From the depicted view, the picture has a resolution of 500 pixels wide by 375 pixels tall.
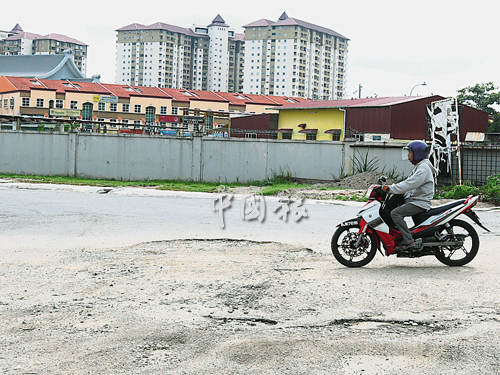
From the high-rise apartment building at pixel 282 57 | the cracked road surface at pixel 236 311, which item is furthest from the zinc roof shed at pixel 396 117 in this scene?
the high-rise apartment building at pixel 282 57

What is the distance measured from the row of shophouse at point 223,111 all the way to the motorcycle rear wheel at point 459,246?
2219cm

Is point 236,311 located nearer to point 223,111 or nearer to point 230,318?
point 230,318

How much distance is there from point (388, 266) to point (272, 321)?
10.6ft

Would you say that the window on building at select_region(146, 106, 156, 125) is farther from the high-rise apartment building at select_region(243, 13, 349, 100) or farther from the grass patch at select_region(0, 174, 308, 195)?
the high-rise apartment building at select_region(243, 13, 349, 100)

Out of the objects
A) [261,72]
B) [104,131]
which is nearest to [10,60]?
[261,72]

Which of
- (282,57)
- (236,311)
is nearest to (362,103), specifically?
(236,311)

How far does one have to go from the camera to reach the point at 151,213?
1485 centimetres

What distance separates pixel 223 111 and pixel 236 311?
89.5 metres

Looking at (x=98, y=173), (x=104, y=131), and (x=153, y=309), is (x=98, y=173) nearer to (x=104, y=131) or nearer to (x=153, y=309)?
(x=104, y=131)

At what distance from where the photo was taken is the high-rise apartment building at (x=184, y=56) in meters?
170

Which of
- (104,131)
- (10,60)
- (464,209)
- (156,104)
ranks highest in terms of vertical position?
(10,60)

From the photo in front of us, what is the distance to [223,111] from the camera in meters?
94.2

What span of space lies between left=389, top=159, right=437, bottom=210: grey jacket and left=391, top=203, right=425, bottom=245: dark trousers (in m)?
0.08

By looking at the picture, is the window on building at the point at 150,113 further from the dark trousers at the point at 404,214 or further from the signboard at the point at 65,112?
the dark trousers at the point at 404,214
